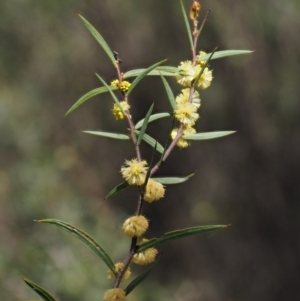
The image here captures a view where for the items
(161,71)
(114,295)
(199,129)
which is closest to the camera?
(114,295)

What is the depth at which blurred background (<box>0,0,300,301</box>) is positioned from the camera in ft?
10.2

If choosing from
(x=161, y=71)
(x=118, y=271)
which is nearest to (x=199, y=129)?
(x=161, y=71)

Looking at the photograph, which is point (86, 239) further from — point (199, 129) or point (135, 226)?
point (199, 129)

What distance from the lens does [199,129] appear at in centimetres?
304

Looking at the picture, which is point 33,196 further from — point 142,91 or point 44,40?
point 44,40

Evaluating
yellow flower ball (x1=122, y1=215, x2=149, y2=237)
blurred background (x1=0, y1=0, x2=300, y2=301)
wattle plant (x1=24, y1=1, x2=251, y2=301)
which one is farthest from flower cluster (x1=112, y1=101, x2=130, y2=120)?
blurred background (x1=0, y1=0, x2=300, y2=301)

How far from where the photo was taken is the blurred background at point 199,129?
3115mm

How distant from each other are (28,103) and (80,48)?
48 centimetres

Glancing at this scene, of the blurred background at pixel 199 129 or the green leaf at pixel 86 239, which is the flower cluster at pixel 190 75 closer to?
the green leaf at pixel 86 239

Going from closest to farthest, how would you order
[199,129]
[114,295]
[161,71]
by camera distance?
[114,295] < [161,71] < [199,129]

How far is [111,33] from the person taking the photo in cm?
340

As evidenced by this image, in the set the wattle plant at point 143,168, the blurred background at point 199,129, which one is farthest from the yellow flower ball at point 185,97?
the blurred background at point 199,129

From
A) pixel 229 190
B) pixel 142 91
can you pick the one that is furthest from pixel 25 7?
pixel 229 190

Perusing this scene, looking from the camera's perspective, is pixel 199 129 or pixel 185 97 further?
pixel 199 129
